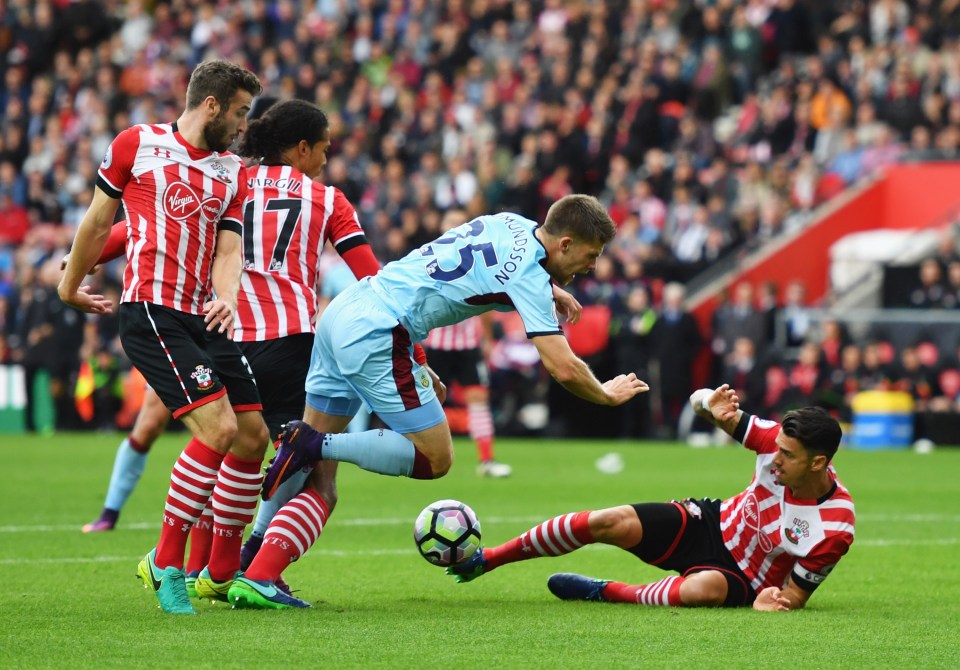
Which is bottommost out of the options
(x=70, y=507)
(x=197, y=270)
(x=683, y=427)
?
(x=683, y=427)

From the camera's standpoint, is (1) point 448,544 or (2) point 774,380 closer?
(1) point 448,544

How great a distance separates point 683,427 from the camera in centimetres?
2227

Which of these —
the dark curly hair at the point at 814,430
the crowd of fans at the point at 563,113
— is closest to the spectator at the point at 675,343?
the crowd of fans at the point at 563,113

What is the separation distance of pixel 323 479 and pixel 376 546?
2563 millimetres

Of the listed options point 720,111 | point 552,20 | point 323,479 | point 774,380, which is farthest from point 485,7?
point 323,479

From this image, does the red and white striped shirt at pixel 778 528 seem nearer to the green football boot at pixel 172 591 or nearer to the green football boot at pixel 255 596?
the green football boot at pixel 255 596

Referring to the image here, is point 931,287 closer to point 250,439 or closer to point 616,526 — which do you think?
point 616,526

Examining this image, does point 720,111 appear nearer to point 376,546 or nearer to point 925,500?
point 925,500

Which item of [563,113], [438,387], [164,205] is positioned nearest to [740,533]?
[438,387]

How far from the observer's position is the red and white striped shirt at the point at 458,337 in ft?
51.4

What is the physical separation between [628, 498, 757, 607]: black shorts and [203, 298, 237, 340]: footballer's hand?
2.16m

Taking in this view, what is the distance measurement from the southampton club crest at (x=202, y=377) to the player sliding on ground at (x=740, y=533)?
1.61 meters

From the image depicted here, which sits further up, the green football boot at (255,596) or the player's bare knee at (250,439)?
the player's bare knee at (250,439)

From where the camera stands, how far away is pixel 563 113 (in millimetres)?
24703
